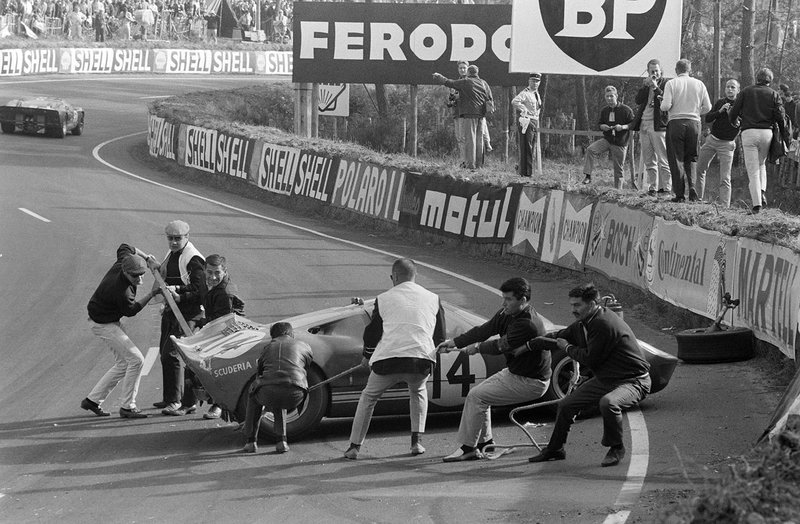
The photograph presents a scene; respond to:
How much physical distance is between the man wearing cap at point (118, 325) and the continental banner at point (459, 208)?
10.3 metres

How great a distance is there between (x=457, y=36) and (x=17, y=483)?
2361cm

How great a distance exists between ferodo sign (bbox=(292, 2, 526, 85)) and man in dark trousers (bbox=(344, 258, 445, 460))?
864 inches

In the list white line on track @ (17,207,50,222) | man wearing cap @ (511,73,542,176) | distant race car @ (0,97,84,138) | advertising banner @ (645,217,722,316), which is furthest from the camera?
distant race car @ (0,97,84,138)

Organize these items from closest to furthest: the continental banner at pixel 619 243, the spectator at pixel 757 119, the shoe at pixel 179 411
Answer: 1. the shoe at pixel 179 411
2. the spectator at pixel 757 119
3. the continental banner at pixel 619 243

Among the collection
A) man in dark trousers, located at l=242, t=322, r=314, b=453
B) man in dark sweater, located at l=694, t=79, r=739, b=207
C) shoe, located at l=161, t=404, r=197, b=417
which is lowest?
shoe, located at l=161, t=404, r=197, b=417

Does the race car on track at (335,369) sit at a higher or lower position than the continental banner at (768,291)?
lower

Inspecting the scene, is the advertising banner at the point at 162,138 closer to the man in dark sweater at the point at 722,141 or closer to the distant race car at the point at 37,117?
the distant race car at the point at 37,117

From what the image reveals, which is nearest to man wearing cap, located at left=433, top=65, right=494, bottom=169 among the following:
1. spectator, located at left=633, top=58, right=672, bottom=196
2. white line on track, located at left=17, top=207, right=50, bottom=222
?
spectator, located at left=633, top=58, right=672, bottom=196

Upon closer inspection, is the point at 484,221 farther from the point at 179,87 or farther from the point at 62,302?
the point at 179,87

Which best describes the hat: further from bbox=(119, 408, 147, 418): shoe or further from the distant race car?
the distant race car

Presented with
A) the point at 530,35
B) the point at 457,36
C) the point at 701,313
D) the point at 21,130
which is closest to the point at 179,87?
the point at 21,130

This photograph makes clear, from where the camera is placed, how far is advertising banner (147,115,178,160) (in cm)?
3468

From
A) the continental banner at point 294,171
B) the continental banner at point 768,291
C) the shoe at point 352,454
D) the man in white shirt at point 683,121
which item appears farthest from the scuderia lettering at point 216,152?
the shoe at point 352,454

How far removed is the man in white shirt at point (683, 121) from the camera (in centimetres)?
1739
